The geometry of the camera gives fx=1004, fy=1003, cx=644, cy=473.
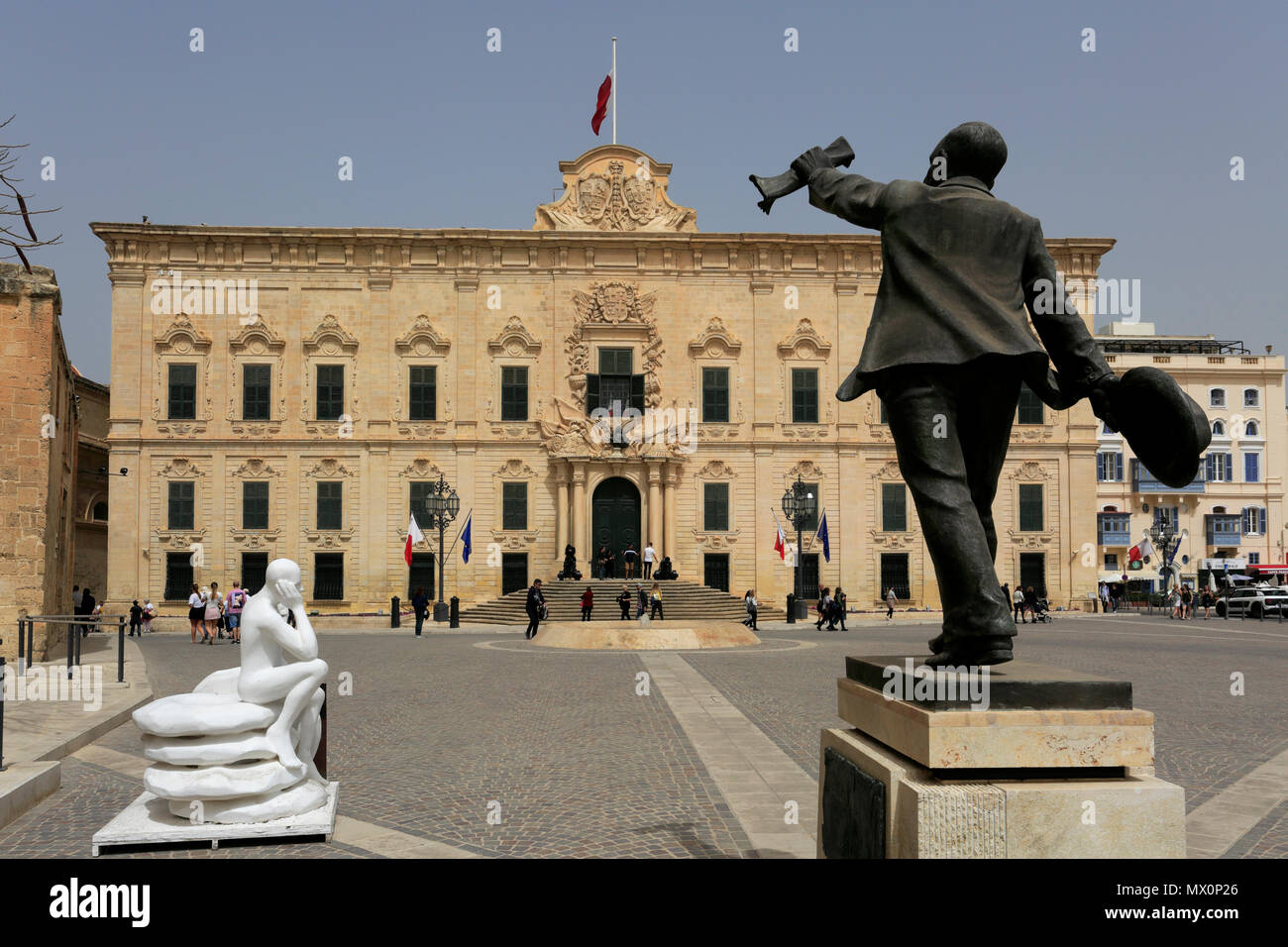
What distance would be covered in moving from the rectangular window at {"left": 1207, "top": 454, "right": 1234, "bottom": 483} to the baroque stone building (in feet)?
81.6

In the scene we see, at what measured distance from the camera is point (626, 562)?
34.7 meters

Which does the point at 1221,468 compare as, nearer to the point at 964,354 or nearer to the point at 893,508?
the point at 893,508

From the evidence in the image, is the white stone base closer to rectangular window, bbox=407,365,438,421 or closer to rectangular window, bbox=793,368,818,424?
rectangular window, bbox=407,365,438,421

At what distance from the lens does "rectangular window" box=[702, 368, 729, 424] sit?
38.1 meters

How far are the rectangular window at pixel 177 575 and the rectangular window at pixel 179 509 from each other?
106 centimetres

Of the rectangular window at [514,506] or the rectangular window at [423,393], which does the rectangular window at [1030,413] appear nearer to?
the rectangular window at [514,506]

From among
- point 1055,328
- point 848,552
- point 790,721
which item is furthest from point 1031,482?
point 1055,328

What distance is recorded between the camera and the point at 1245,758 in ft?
27.7

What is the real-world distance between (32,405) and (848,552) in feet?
92.3

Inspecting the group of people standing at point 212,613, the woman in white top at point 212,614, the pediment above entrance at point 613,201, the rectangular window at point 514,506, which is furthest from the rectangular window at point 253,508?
the pediment above entrance at point 613,201

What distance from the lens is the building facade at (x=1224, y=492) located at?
188ft

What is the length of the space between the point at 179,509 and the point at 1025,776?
3737 centimetres

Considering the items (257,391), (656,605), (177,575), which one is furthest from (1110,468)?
(177,575)

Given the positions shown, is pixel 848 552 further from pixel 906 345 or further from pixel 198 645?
pixel 906 345
